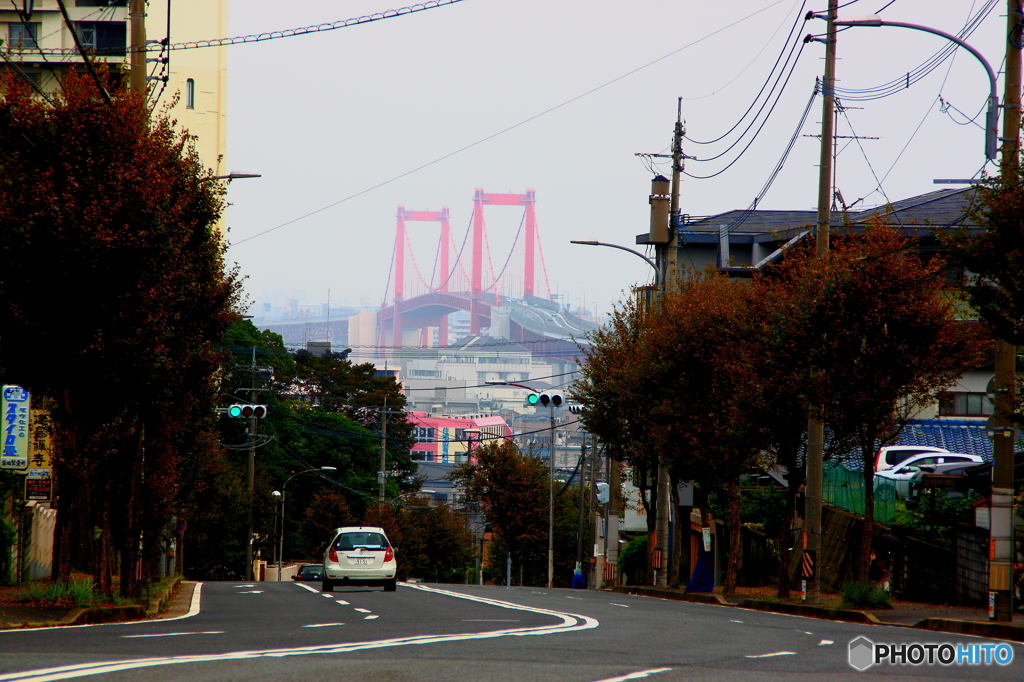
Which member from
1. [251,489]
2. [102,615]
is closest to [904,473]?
[102,615]

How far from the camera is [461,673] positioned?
976cm

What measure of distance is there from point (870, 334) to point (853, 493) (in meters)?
11.4

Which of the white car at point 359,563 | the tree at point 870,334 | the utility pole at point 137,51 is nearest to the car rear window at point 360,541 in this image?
the white car at point 359,563

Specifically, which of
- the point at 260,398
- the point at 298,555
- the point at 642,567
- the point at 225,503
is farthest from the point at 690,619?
the point at 298,555

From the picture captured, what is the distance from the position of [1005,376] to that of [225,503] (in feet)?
136

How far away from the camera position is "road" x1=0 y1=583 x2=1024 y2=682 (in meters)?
9.78

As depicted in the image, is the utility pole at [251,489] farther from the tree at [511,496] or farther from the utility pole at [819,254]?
the utility pole at [819,254]

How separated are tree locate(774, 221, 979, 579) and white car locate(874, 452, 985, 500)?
7096 millimetres

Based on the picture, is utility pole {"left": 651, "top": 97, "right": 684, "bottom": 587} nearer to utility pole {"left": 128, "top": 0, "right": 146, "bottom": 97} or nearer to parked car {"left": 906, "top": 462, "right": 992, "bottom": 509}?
parked car {"left": 906, "top": 462, "right": 992, "bottom": 509}

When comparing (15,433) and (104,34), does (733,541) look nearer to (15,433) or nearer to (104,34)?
(15,433)

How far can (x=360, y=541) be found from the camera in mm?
28203

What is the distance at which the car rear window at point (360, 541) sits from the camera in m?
28.0

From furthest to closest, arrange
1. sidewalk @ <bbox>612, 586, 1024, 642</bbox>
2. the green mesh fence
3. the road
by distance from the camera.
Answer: the green mesh fence
sidewalk @ <bbox>612, 586, 1024, 642</bbox>
the road

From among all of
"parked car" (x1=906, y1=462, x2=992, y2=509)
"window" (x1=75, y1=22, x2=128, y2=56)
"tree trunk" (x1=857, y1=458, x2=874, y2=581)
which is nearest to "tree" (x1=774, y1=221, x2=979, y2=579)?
"tree trunk" (x1=857, y1=458, x2=874, y2=581)
